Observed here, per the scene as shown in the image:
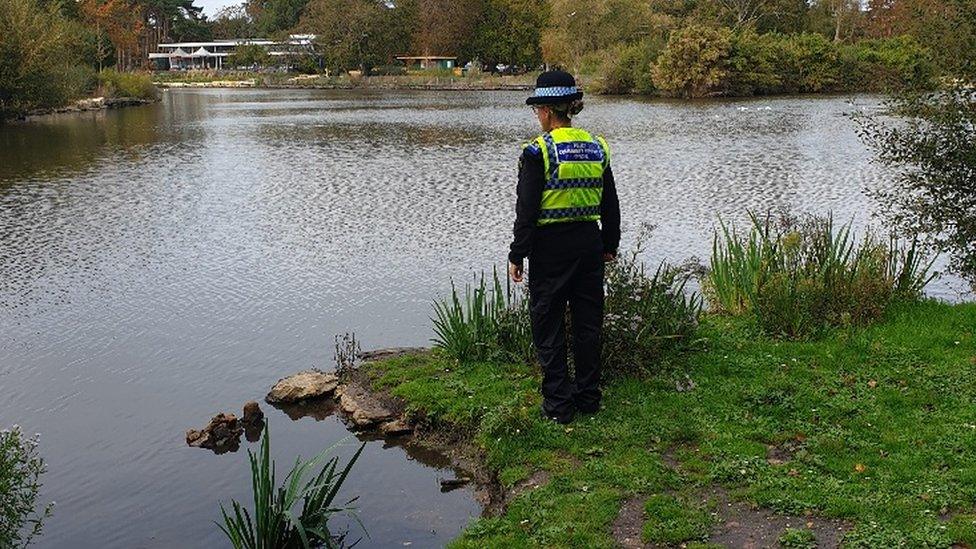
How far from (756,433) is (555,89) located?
262cm

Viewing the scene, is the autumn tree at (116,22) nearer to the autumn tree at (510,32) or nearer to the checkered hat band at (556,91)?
the autumn tree at (510,32)

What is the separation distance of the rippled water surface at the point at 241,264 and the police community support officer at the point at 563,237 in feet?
3.82

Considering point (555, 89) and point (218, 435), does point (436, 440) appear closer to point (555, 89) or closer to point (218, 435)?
point (218, 435)

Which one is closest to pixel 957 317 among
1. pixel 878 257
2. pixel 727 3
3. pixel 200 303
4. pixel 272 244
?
pixel 878 257

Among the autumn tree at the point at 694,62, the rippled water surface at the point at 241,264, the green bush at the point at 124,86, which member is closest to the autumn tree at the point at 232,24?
the green bush at the point at 124,86

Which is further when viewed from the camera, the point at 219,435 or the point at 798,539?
the point at 219,435

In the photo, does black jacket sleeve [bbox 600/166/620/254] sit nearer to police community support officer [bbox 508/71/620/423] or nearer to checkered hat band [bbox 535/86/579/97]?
police community support officer [bbox 508/71/620/423]

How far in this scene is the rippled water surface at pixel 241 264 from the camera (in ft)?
24.2

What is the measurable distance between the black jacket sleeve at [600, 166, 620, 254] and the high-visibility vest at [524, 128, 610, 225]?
160 millimetres

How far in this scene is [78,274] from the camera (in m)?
14.0

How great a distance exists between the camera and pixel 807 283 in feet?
27.8

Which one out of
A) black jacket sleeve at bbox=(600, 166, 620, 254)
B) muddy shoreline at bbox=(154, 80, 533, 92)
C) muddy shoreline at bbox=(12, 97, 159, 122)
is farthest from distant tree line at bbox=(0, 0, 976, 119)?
muddy shoreline at bbox=(154, 80, 533, 92)

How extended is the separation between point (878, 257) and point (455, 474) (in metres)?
4.62

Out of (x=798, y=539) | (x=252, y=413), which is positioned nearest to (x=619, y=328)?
(x=798, y=539)
